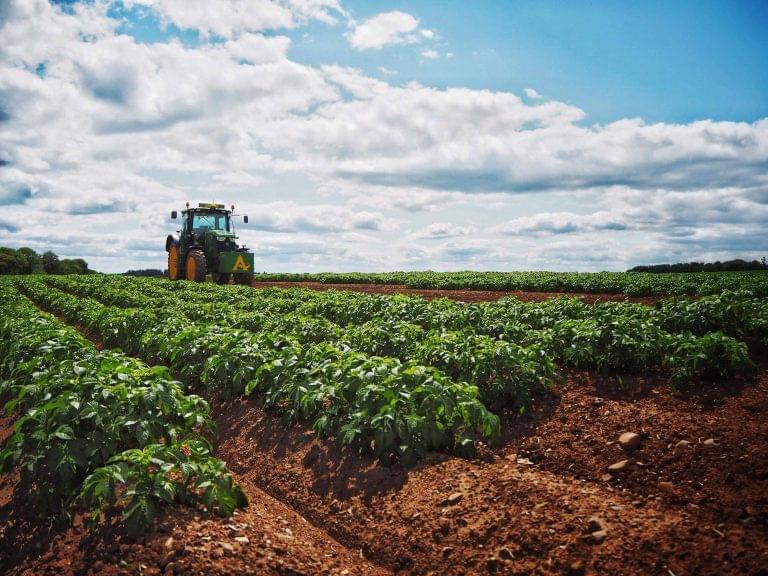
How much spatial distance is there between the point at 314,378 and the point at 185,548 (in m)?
2.60

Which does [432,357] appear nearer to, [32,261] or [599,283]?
[599,283]

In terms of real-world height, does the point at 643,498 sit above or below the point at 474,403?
below

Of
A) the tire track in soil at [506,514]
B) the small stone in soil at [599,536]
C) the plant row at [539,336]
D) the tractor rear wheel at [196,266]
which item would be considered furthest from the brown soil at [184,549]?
the tractor rear wheel at [196,266]

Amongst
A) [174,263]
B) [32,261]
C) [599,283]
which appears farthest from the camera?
[32,261]

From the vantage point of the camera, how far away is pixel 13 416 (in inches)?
295

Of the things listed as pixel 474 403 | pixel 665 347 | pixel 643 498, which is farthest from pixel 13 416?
pixel 665 347

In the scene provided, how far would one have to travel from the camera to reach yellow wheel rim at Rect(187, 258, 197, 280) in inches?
939

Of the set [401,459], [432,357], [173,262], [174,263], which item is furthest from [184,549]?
[173,262]

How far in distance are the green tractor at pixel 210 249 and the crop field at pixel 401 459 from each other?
16.4m

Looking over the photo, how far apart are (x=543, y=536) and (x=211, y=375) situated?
A: 550 cm

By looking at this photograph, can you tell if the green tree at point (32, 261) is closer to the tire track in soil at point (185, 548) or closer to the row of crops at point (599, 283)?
the row of crops at point (599, 283)

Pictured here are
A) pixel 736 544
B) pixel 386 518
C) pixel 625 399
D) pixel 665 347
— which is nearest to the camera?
pixel 736 544

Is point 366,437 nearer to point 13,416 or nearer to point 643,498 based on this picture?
point 643,498

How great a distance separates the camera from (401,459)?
4754 millimetres
